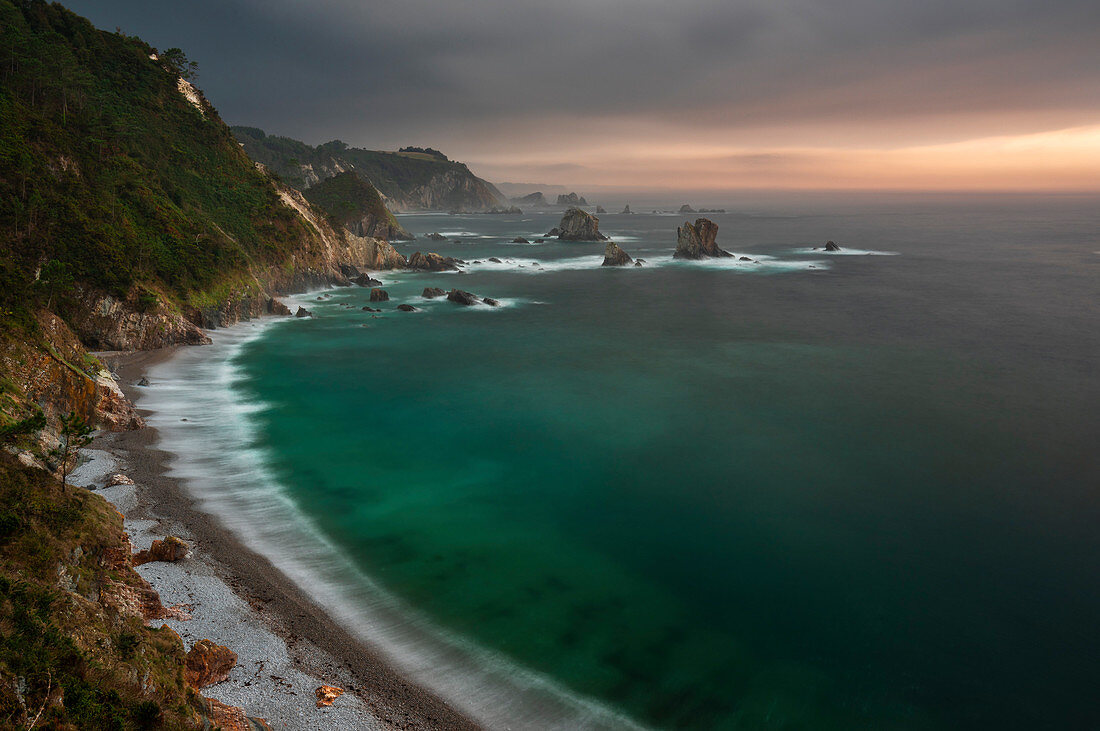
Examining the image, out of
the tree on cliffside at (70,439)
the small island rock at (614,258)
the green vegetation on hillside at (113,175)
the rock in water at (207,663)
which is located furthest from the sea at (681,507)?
the small island rock at (614,258)

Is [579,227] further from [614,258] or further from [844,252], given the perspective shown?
[844,252]

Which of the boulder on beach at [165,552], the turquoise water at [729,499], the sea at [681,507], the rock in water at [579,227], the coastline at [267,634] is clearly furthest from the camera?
the rock in water at [579,227]

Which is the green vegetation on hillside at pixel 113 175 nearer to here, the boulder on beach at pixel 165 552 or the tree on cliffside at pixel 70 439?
the tree on cliffside at pixel 70 439

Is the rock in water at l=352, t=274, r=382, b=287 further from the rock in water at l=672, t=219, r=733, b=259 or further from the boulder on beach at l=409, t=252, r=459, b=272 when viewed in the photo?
the rock in water at l=672, t=219, r=733, b=259

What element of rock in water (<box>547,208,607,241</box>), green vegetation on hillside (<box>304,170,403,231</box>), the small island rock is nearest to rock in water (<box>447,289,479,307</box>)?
the small island rock

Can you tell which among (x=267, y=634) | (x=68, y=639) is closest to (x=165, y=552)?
(x=267, y=634)

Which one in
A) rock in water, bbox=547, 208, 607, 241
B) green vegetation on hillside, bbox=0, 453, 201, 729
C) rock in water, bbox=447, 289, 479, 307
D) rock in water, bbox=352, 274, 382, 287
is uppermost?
rock in water, bbox=547, 208, 607, 241
